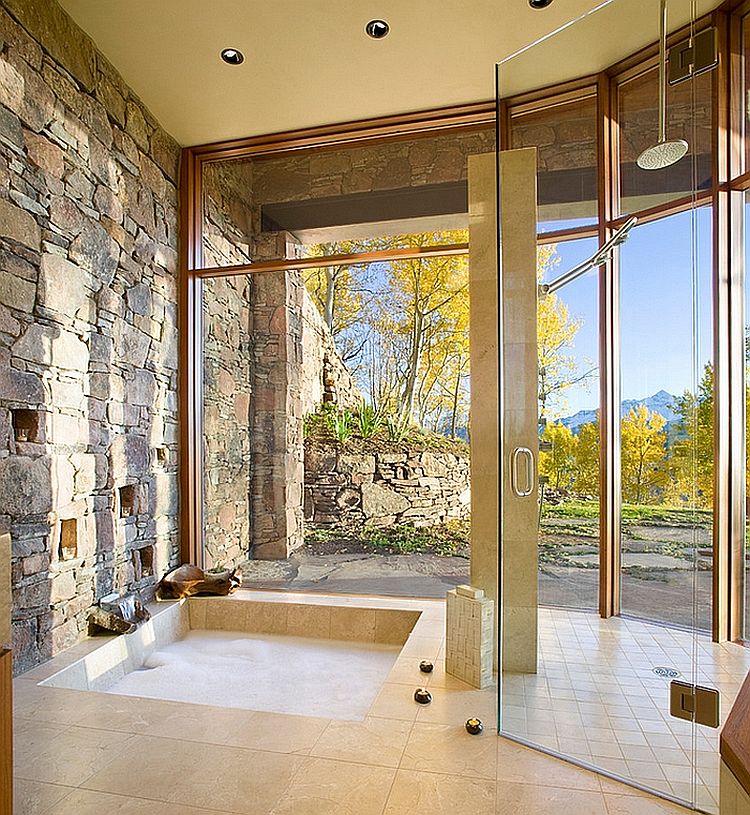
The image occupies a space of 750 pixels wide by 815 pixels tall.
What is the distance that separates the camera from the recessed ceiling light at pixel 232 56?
3.47m

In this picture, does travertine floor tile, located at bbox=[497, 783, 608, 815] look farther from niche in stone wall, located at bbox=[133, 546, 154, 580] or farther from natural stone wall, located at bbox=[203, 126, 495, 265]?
natural stone wall, located at bbox=[203, 126, 495, 265]

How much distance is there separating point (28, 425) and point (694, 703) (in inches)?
111

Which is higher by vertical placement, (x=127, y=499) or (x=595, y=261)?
(x=595, y=261)

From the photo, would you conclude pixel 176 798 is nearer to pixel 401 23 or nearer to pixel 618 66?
pixel 618 66

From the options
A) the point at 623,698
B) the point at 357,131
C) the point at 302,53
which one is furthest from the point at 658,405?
the point at 357,131

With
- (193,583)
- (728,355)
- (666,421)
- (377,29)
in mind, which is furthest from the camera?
(193,583)

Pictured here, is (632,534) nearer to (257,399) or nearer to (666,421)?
(666,421)

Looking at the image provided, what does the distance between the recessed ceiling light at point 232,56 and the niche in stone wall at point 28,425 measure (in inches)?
83.0

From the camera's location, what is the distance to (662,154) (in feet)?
6.52

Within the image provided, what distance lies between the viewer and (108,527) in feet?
11.6

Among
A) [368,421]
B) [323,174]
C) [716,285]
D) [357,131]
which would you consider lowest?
[368,421]

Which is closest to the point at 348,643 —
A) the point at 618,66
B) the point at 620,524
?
the point at 620,524

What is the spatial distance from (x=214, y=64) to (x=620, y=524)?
126 inches

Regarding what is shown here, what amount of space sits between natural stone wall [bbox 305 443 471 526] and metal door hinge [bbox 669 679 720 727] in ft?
7.23
